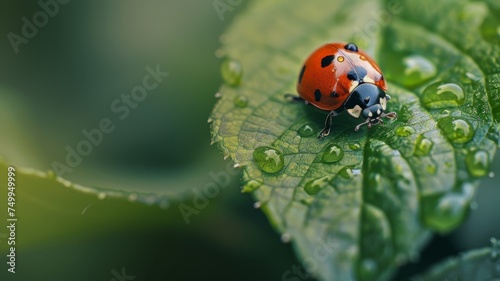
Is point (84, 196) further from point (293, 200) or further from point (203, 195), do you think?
point (293, 200)

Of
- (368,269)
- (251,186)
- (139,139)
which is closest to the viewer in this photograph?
(368,269)

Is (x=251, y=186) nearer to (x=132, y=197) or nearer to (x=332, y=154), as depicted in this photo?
(x=332, y=154)

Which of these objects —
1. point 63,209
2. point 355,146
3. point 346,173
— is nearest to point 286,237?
point 346,173

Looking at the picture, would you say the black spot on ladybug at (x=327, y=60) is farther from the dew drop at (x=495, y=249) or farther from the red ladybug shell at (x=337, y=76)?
the dew drop at (x=495, y=249)

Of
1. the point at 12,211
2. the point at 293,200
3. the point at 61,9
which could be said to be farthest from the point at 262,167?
the point at 61,9

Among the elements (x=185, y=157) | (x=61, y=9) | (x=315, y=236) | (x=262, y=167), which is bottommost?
(x=315, y=236)

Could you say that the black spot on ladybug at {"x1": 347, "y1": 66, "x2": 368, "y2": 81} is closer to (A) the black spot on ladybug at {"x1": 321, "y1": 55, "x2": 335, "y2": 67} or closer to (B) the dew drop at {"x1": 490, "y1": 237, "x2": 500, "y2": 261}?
(A) the black spot on ladybug at {"x1": 321, "y1": 55, "x2": 335, "y2": 67}

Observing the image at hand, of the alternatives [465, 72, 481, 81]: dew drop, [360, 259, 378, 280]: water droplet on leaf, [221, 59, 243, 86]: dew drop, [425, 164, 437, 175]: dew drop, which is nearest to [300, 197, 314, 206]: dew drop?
[360, 259, 378, 280]: water droplet on leaf
